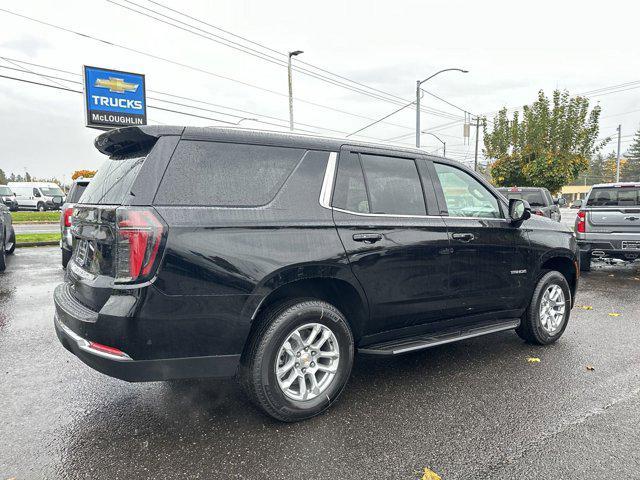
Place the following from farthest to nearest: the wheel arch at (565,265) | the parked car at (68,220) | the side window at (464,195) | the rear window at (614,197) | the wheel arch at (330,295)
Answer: the rear window at (614,197), the parked car at (68,220), the wheel arch at (565,265), the side window at (464,195), the wheel arch at (330,295)

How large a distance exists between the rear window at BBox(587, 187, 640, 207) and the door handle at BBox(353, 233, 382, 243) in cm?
771

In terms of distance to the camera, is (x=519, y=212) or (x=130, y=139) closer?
(x=130, y=139)

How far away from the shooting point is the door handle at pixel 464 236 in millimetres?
3852

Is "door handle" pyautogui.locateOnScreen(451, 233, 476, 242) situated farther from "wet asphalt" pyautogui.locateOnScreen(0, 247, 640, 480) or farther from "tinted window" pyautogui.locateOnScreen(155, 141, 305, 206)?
"tinted window" pyautogui.locateOnScreen(155, 141, 305, 206)

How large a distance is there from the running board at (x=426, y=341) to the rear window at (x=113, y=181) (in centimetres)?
197

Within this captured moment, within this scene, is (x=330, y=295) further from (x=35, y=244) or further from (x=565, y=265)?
(x=35, y=244)

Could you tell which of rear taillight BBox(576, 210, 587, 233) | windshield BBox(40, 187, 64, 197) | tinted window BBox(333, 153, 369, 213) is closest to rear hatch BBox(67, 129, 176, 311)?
Result: tinted window BBox(333, 153, 369, 213)

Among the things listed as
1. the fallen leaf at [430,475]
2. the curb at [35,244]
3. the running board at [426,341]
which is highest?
the running board at [426,341]

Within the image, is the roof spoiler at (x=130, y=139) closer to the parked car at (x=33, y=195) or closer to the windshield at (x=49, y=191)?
the parked car at (x=33, y=195)

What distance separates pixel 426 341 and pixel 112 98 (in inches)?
754

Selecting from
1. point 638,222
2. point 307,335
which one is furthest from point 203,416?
point 638,222

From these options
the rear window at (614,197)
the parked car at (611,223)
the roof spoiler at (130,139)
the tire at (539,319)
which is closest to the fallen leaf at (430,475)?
the roof spoiler at (130,139)

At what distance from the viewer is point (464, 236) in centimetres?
391

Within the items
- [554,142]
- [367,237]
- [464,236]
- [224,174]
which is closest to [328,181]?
[367,237]
